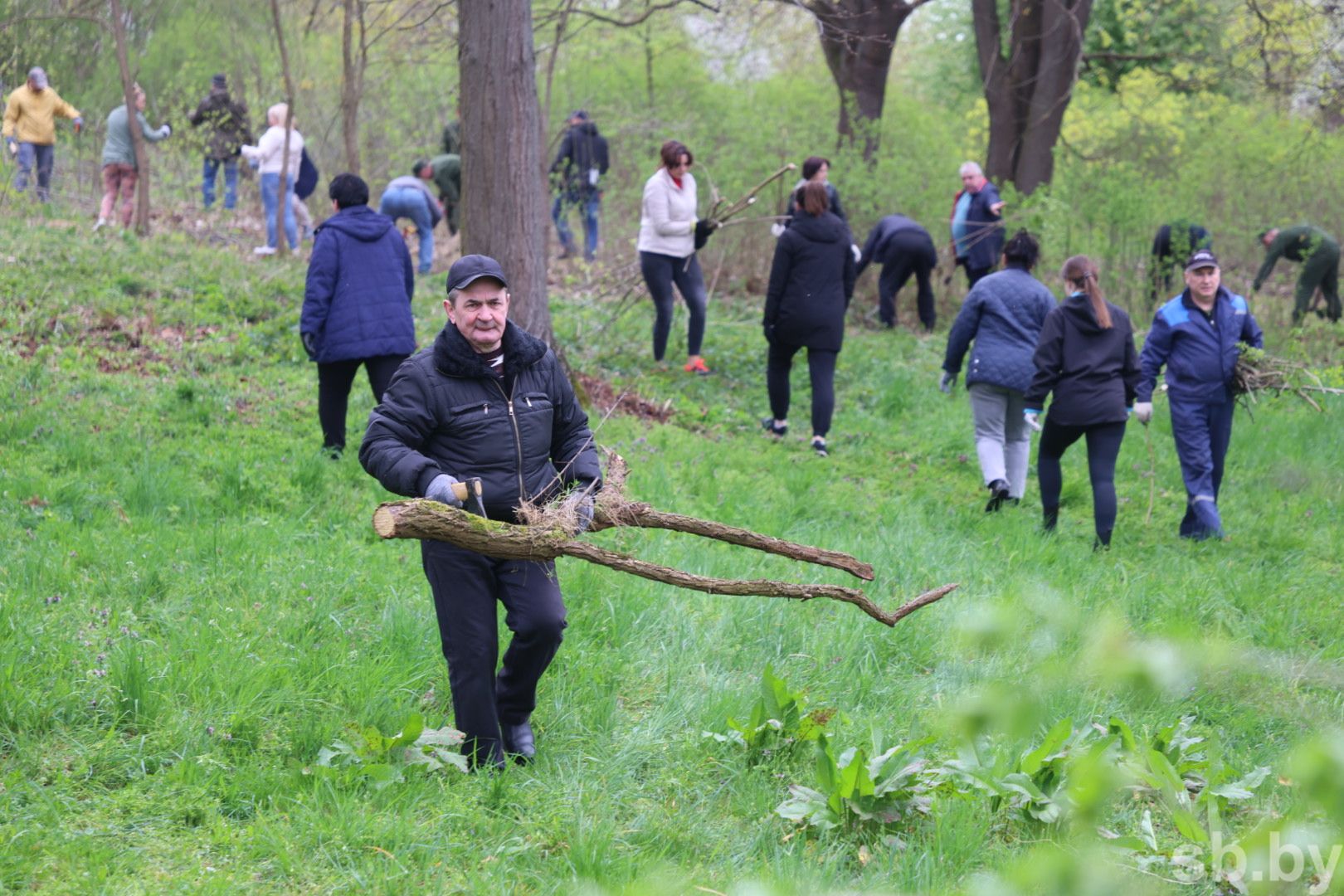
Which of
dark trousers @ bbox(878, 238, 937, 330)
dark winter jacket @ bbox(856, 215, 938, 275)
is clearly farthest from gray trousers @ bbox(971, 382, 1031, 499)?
dark trousers @ bbox(878, 238, 937, 330)

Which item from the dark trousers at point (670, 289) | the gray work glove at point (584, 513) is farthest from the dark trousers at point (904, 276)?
the gray work glove at point (584, 513)

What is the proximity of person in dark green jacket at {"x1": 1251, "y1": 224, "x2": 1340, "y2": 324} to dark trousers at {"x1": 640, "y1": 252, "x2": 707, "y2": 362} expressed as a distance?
6.64m

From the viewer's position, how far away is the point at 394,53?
16.4 metres

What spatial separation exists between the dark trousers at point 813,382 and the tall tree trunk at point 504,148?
1916 mm

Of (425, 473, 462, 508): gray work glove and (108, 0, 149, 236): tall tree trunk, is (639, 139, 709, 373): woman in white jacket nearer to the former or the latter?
(108, 0, 149, 236): tall tree trunk

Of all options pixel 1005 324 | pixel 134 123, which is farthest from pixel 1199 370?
pixel 134 123

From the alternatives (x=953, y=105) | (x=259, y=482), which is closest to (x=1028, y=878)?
(x=259, y=482)

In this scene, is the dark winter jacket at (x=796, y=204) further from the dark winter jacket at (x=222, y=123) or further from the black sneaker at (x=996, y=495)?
the dark winter jacket at (x=222, y=123)

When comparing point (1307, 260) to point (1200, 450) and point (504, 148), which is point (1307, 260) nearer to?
point (1200, 450)

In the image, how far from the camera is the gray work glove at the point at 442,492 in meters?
4.03

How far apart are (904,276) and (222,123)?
847 cm

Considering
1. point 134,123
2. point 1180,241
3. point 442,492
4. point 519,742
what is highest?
point 134,123

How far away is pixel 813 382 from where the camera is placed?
32.2 feet

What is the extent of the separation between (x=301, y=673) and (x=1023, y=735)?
3.84 metres
